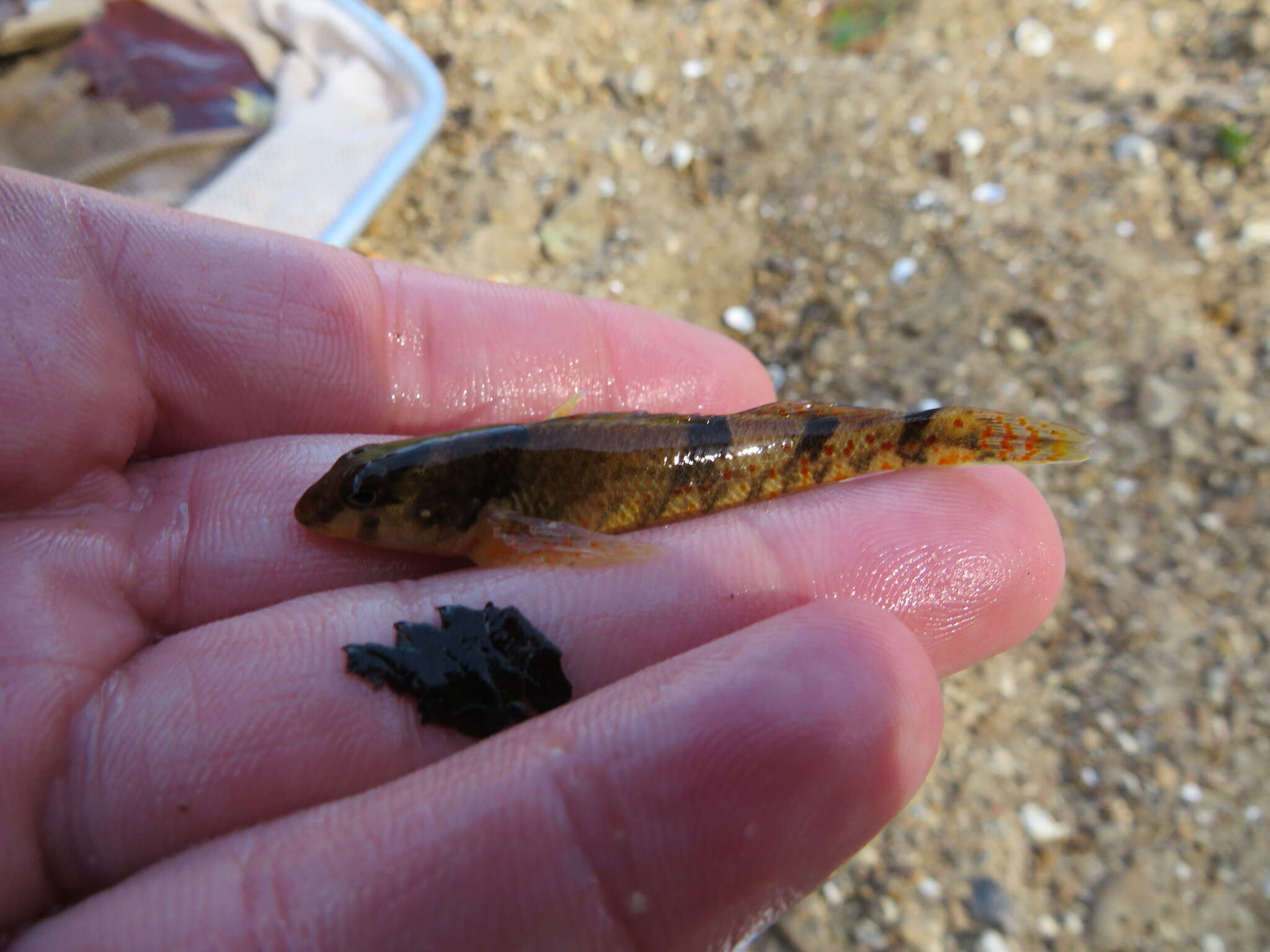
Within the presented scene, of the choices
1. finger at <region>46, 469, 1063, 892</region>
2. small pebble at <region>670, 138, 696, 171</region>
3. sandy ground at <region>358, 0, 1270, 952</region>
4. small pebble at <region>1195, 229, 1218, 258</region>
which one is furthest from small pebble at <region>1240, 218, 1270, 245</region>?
small pebble at <region>670, 138, 696, 171</region>

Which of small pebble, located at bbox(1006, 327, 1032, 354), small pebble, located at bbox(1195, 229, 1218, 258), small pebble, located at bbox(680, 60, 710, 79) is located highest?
small pebble, located at bbox(680, 60, 710, 79)

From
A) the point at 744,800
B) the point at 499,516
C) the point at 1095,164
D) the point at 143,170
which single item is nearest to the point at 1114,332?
the point at 1095,164

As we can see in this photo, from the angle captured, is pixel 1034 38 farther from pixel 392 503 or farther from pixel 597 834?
pixel 597 834

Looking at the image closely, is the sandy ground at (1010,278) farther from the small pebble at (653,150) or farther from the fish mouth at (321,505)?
the fish mouth at (321,505)

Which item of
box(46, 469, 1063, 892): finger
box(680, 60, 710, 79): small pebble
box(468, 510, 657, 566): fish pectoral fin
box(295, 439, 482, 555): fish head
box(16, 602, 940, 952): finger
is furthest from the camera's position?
box(680, 60, 710, 79): small pebble

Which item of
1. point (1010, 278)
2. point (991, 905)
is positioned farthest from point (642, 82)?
point (991, 905)

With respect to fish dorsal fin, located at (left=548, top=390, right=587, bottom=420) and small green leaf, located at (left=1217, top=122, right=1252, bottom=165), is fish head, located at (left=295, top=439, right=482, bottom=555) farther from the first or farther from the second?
small green leaf, located at (left=1217, top=122, right=1252, bottom=165)
